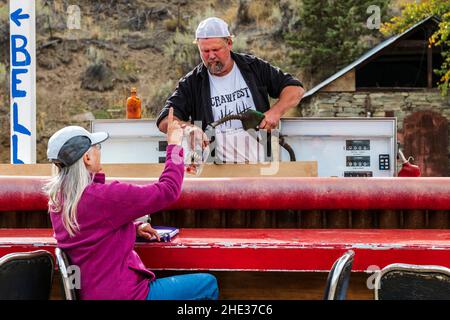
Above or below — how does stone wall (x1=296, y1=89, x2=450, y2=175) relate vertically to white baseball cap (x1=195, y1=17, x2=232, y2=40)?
above

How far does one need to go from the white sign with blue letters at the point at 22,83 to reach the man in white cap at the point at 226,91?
3.19m

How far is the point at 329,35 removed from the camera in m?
22.5

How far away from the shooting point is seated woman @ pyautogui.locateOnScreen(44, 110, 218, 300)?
243 cm

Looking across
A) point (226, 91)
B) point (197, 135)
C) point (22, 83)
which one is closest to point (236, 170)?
point (197, 135)

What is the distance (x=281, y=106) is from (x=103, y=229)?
179 cm

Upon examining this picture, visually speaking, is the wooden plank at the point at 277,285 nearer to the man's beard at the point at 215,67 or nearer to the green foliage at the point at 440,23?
the man's beard at the point at 215,67

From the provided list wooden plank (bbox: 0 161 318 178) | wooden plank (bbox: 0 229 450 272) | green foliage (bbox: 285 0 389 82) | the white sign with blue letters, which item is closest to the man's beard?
wooden plank (bbox: 0 161 318 178)

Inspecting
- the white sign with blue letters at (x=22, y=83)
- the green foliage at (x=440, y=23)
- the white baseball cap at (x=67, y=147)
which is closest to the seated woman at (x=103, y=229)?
the white baseball cap at (x=67, y=147)

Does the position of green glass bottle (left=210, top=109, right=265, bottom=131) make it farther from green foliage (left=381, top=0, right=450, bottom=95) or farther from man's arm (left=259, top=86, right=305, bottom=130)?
green foliage (left=381, top=0, right=450, bottom=95)

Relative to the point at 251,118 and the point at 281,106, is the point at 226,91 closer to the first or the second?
the point at 281,106

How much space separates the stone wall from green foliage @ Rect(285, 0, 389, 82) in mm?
4265

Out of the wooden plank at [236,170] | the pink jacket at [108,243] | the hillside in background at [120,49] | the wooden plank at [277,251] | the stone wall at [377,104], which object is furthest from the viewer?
the hillside in background at [120,49]

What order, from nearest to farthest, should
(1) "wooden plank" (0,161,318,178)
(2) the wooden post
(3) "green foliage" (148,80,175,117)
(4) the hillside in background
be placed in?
(1) "wooden plank" (0,161,318,178) < (2) the wooden post < (3) "green foliage" (148,80,175,117) < (4) the hillside in background

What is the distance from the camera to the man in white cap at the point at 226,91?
4.05 meters
